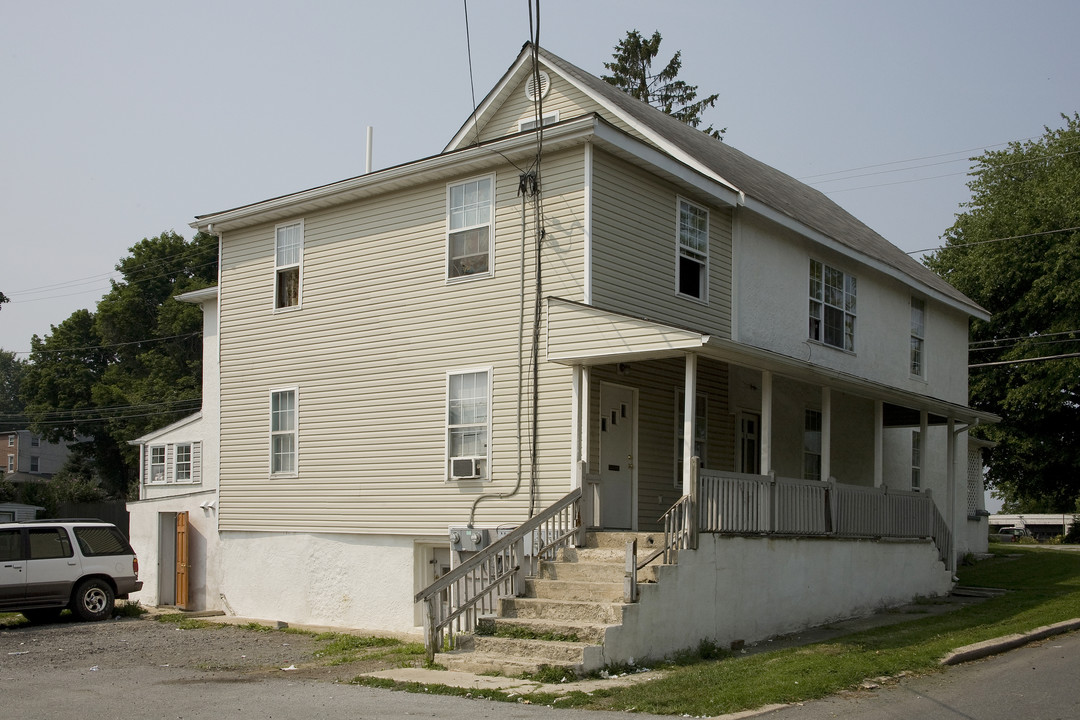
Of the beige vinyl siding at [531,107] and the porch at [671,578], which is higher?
the beige vinyl siding at [531,107]

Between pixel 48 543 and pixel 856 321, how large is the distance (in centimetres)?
1584

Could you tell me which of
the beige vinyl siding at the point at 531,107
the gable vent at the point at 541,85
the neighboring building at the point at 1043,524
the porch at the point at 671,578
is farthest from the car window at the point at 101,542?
the neighboring building at the point at 1043,524

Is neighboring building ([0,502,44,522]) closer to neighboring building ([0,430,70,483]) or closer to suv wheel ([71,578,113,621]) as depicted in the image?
suv wheel ([71,578,113,621])

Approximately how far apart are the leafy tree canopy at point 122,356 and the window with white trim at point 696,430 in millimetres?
38265

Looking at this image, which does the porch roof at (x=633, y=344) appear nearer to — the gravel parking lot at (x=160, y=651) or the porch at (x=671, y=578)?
the porch at (x=671, y=578)

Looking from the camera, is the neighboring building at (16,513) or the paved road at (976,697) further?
the neighboring building at (16,513)

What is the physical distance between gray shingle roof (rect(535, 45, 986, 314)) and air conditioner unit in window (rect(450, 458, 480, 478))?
612 centimetres

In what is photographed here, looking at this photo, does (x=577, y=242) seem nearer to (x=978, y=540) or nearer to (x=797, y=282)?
(x=797, y=282)

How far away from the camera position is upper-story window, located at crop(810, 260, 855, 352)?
20.0 m

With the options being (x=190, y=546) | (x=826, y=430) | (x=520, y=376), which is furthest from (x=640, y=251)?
(x=190, y=546)

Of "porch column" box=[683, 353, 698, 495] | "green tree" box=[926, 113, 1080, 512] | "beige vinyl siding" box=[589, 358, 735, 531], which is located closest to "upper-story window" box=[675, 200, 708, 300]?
"beige vinyl siding" box=[589, 358, 735, 531]

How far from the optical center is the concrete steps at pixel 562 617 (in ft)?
37.0

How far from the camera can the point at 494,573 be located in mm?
13109

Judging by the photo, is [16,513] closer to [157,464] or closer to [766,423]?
[157,464]
